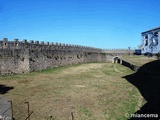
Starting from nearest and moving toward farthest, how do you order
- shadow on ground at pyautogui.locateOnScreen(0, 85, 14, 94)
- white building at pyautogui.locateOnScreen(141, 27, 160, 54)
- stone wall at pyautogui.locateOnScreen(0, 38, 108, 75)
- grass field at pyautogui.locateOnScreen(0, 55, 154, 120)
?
grass field at pyautogui.locateOnScreen(0, 55, 154, 120)
shadow on ground at pyautogui.locateOnScreen(0, 85, 14, 94)
stone wall at pyautogui.locateOnScreen(0, 38, 108, 75)
white building at pyautogui.locateOnScreen(141, 27, 160, 54)

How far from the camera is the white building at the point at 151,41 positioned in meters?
37.9

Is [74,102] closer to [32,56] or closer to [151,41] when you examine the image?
[32,56]

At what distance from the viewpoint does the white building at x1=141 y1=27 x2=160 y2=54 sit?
3792 cm

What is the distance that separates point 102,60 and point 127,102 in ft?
102

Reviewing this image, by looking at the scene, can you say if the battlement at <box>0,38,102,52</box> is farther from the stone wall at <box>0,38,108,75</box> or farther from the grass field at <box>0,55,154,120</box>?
the grass field at <box>0,55,154,120</box>

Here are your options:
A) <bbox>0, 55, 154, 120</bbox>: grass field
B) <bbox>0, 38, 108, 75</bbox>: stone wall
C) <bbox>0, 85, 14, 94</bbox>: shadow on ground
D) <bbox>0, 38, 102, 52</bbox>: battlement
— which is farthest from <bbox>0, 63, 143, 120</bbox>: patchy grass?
<bbox>0, 38, 102, 52</bbox>: battlement

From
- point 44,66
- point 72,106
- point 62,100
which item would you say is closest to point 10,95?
point 62,100

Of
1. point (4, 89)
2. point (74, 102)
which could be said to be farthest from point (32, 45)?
point (74, 102)

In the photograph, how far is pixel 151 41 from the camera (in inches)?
1574

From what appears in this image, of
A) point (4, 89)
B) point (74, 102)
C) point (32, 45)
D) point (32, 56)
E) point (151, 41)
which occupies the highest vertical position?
point (151, 41)

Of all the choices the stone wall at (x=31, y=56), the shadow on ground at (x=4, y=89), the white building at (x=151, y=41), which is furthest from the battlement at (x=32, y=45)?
the white building at (x=151, y=41)

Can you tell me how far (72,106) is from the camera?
351 inches

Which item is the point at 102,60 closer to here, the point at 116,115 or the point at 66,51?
the point at 66,51

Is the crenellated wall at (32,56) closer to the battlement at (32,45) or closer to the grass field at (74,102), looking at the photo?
the battlement at (32,45)
